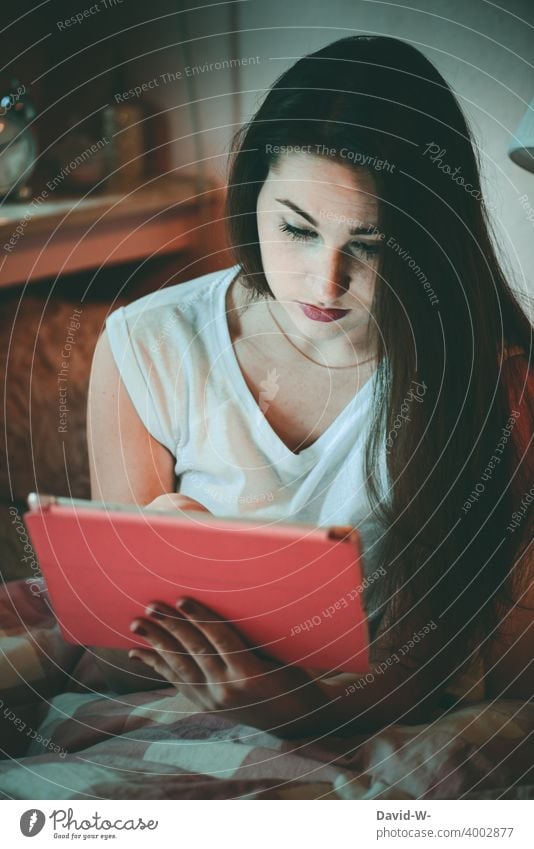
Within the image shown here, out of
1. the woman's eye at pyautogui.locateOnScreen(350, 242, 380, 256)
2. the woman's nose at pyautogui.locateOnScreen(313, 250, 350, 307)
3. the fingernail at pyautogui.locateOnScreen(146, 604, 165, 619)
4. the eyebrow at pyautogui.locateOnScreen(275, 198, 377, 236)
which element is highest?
the eyebrow at pyautogui.locateOnScreen(275, 198, 377, 236)

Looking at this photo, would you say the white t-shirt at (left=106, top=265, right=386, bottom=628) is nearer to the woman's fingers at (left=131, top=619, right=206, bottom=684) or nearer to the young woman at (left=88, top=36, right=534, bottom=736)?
the young woman at (left=88, top=36, right=534, bottom=736)

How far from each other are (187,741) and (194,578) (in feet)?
0.50

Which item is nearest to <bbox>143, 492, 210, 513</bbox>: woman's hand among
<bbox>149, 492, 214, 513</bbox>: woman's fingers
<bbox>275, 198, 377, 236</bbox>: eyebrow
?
<bbox>149, 492, 214, 513</bbox>: woman's fingers

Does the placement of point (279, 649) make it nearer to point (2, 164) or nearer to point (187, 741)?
point (187, 741)

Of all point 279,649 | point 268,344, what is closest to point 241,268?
point 268,344

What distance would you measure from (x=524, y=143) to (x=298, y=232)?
189mm

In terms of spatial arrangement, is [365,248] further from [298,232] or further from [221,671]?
[221,671]

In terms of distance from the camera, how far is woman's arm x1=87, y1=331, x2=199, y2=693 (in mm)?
684

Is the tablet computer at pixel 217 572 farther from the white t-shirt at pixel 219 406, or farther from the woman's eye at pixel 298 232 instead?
the woman's eye at pixel 298 232

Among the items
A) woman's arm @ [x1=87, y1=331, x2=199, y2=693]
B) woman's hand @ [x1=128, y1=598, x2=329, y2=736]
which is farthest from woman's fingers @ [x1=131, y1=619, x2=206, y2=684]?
woman's arm @ [x1=87, y1=331, x2=199, y2=693]

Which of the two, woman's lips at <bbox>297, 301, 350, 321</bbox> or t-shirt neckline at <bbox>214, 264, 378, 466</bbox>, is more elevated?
woman's lips at <bbox>297, 301, 350, 321</bbox>

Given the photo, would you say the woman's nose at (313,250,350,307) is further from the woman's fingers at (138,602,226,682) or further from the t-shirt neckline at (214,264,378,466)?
the woman's fingers at (138,602,226,682)

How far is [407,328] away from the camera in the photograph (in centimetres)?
64

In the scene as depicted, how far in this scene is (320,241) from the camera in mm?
621
